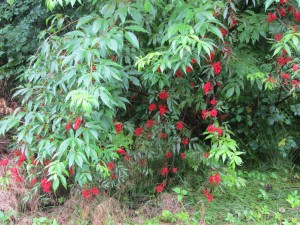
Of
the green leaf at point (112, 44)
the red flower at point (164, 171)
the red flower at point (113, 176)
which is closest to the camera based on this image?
the green leaf at point (112, 44)

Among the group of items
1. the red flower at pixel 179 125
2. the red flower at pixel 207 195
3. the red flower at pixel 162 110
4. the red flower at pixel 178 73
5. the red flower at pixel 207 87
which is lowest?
the red flower at pixel 207 195

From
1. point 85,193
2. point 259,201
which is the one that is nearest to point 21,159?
point 85,193

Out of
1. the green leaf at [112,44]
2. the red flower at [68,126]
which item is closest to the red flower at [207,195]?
the red flower at [68,126]

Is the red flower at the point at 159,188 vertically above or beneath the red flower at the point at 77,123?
beneath

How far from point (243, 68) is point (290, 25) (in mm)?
474

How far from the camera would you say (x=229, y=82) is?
3.24 meters

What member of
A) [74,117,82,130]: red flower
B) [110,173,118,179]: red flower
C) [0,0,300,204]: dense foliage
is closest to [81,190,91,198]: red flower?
[0,0,300,204]: dense foliage

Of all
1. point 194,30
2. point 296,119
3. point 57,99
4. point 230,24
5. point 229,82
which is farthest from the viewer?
point 296,119

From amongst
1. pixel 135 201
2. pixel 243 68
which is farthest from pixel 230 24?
pixel 135 201

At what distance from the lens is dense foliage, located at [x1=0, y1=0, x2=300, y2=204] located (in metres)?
2.46

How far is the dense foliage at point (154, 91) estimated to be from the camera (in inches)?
96.7

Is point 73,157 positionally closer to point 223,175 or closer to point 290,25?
point 223,175

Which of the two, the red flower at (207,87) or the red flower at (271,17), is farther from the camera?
the red flower at (207,87)

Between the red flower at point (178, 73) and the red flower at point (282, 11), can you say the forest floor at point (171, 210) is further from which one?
the red flower at point (282, 11)
